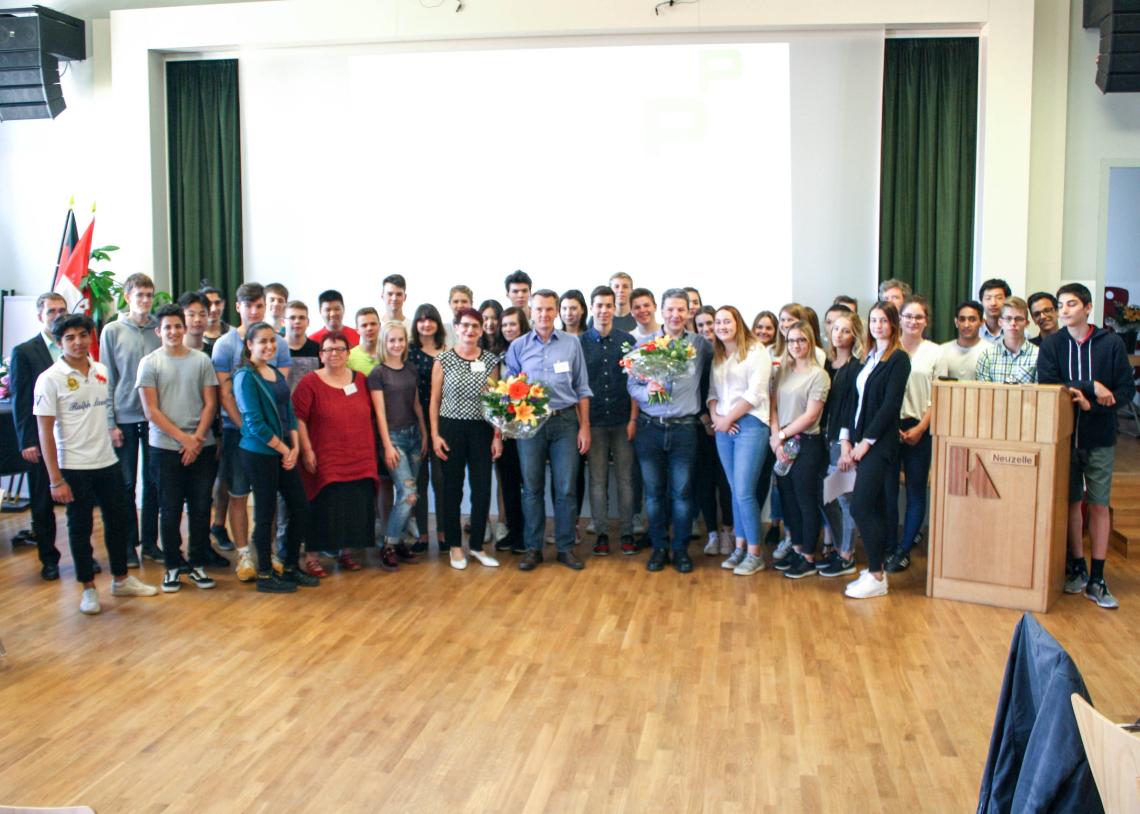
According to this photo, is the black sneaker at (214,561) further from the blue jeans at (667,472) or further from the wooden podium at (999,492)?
the wooden podium at (999,492)

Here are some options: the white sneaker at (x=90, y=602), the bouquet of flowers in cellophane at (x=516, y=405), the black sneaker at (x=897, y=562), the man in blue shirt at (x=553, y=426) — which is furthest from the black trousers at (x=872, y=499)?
the white sneaker at (x=90, y=602)

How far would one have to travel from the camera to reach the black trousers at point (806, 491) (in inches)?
220

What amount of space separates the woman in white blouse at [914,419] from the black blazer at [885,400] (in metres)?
0.34

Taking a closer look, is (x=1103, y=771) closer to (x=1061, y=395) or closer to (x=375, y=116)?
(x=1061, y=395)

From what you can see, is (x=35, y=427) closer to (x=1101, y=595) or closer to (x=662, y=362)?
(x=662, y=362)

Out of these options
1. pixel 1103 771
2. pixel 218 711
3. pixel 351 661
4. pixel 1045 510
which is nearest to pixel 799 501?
pixel 1045 510

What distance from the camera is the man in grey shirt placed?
5801mm

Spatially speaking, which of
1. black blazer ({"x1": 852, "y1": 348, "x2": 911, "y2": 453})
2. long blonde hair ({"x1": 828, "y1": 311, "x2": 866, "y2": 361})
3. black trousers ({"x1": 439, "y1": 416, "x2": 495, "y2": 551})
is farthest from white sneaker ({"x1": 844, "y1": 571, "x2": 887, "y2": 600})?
black trousers ({"x1": 439, "y1": 416, "x2": 495, "y2": 551})

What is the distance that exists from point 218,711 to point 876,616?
305 cm

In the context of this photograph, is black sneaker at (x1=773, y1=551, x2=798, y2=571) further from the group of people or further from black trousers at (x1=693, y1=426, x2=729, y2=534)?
black trousers at (x1=693, y1=426, x2=729, y2=534)

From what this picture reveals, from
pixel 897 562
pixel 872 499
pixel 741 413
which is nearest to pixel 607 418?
pixel 741 413

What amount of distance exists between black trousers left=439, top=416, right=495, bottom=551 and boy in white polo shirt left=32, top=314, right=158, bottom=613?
171 cm

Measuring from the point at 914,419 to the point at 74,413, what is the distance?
436 cm

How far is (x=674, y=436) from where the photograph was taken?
5730 millimetres
